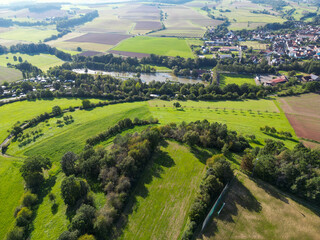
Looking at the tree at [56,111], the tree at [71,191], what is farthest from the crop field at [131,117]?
the tree at [56,111]

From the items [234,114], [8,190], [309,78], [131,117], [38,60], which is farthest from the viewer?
[38,60]

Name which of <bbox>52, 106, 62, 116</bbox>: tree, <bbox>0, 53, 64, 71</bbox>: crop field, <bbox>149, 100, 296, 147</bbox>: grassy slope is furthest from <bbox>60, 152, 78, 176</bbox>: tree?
<bbox>0, 53, 64, 71</bbox>: crop field

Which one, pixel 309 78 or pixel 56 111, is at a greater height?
pixel 309 78

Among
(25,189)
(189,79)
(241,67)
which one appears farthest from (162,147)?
(241,67)

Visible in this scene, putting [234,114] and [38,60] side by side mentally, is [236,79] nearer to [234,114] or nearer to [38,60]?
[234,114]

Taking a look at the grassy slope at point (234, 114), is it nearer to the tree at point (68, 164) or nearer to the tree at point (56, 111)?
the tree at point (68, 164)

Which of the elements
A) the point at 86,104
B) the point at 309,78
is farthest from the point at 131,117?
the point at 309,78

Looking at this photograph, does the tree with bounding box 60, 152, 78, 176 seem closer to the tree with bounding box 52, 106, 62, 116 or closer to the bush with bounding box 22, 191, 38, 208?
the bush with bounding box 22, 191, 38, 208
